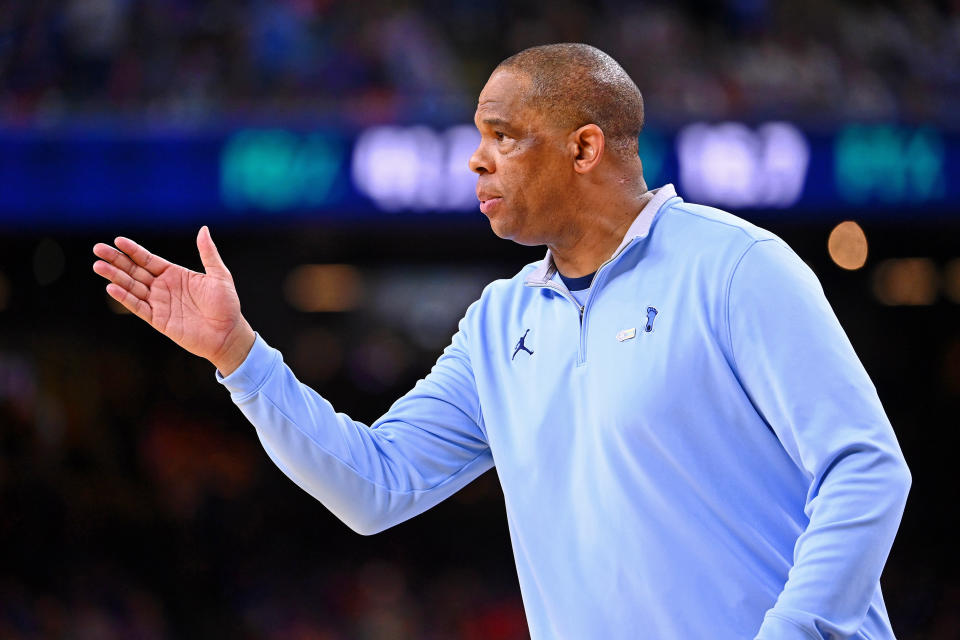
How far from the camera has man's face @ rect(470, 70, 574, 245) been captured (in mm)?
2373

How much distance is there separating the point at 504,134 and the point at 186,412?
8.12 m

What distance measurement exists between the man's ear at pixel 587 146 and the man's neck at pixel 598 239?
0.10m

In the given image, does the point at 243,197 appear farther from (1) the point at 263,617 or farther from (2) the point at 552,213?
(2) the point at 552,213

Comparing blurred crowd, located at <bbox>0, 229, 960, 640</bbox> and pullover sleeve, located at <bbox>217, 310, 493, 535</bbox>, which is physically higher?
pullover sleeve, located at <bbox>217, 310, 493, 535</bbox>

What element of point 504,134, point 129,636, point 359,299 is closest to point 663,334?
point 504,134

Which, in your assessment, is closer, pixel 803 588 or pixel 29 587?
pixel 803 588

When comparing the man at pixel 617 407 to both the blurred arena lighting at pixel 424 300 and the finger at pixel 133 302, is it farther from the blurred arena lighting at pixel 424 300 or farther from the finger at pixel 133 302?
the blurred arena lighting at pixel 424 300

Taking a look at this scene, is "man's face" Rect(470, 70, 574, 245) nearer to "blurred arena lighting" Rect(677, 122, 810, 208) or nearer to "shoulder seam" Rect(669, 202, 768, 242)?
"shoulder seam" Rect(669, 202, 768, 242)

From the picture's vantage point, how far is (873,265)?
40.5ft

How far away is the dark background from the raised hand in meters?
5.06

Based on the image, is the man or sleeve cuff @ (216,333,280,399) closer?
the man

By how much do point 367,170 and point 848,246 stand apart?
17.2 ft

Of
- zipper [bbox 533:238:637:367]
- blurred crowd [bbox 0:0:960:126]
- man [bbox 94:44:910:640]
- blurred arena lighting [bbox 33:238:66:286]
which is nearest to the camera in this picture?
man [bbox 94:44:910:640]

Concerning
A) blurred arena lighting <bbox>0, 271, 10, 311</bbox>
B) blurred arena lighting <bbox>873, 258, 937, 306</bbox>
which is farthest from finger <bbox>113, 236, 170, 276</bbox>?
blurred arena lighting <bbox>873, 258, 937, 306</bbox>
